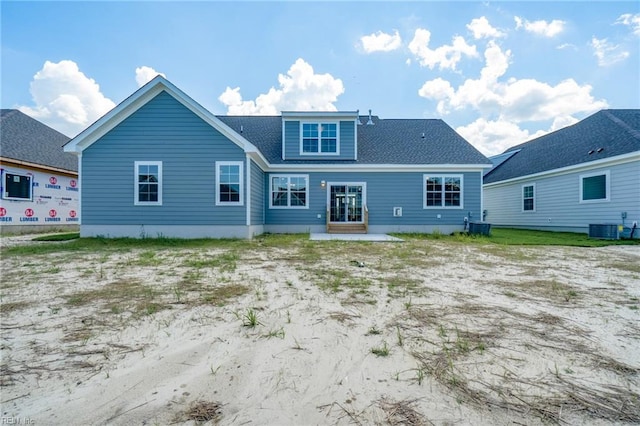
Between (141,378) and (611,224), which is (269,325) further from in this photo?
(611,224)

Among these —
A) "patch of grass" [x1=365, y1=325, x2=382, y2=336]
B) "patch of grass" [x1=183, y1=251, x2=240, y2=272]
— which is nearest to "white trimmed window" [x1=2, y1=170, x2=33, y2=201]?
"patch of grass" [x1=183, y1=251, x2=240, y2=272]

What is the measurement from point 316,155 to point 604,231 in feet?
41.6

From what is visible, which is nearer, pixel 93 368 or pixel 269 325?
pixel 93 368

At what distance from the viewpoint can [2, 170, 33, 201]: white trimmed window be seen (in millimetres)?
11914

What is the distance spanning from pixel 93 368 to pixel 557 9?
15433mm

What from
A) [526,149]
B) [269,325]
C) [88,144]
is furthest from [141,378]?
[526,149]

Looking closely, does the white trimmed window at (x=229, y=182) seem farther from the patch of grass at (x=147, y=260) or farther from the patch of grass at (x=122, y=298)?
the patch of grass at (x=122, y=298)

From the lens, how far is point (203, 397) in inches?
73.3

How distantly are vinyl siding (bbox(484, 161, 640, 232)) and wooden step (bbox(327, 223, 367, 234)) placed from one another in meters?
10.2

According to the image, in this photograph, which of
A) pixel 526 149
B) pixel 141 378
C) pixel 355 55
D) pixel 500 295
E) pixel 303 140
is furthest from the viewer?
pixel 526 149

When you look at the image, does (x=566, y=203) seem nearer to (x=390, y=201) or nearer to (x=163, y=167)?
(x=390, y=201)

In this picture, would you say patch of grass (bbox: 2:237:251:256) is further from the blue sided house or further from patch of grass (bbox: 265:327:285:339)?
patch of grass (bbox: 265:327:285:339)

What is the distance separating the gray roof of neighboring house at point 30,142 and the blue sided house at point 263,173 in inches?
187

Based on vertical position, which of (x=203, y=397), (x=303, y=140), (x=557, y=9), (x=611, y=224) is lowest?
(x=203, y=397)
